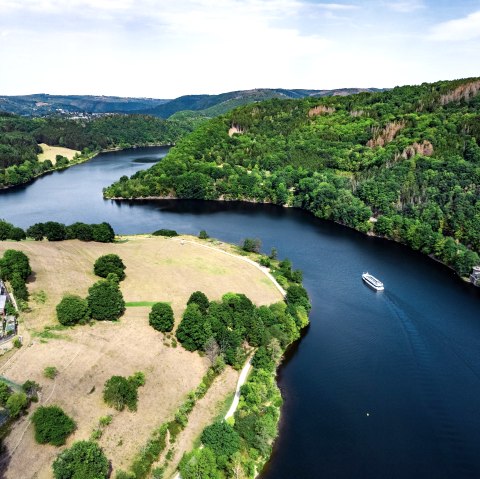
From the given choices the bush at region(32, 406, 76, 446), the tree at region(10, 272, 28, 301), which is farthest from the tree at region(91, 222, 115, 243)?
the bush at region(32, 406, 76, 446)

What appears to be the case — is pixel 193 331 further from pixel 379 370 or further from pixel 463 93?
pixel 463 93

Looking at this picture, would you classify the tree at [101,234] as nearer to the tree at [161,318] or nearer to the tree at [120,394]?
the tree at [161,318]

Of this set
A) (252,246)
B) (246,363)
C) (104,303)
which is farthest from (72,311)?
(252,246)

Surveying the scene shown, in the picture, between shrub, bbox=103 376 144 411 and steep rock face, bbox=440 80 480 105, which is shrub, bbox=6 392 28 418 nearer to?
shrub, bbox=103 376 144 411

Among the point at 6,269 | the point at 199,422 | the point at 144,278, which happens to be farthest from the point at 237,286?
the point at 6,269

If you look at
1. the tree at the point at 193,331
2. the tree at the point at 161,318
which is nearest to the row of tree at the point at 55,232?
the tree at the point at 161,318

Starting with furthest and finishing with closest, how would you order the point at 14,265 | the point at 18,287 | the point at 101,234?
the point at 101,234 < the point at 14,265 < the point at 18,287
